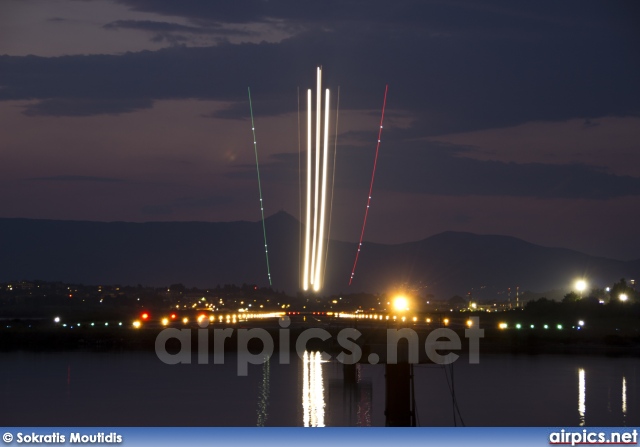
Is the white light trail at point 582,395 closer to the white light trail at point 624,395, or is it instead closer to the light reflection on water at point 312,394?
the white light trail at point 624,395

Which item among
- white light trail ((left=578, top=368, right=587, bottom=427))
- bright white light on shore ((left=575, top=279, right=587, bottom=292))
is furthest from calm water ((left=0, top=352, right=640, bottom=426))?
bright white light on shore ((left=575, top=279, right=587, bottom=292))

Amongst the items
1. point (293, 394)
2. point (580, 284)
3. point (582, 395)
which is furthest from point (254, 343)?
point (580, 284)

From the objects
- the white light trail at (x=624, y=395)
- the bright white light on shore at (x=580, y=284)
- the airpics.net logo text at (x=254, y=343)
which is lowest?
the white light trail at (x=624, y=395)

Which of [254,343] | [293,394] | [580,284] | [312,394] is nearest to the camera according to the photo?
[293,394]

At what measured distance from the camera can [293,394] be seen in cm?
6253

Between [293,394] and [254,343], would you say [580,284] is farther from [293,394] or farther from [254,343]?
[293,394]

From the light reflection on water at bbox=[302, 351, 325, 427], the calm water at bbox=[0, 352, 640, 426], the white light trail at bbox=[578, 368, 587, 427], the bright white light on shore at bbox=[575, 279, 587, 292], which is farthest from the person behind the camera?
the bright white light on shore at bbox=[575, 279, 587, 292]

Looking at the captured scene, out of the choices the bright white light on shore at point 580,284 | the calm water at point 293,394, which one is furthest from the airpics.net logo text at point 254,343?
the bright white light on shore at point 580,284

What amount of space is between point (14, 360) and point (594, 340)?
5376cm

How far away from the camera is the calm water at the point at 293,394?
5262 centimetres

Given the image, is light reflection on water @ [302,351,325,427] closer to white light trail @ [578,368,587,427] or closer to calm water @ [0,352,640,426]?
calm water @ [0,352,640,426]

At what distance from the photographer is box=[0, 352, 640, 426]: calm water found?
5262 cm

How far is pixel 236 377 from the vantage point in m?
73.3

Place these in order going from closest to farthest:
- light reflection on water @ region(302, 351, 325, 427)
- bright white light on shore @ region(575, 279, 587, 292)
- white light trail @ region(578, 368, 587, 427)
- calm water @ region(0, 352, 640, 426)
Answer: light reflection on water @ region(302, 351, 325, 427)
calm water @ region(0, 352, 640, 426)
white light trail @ region(578, 368, 587, 427)
bright white light on shore @ region(575, 279, 587, 292)
